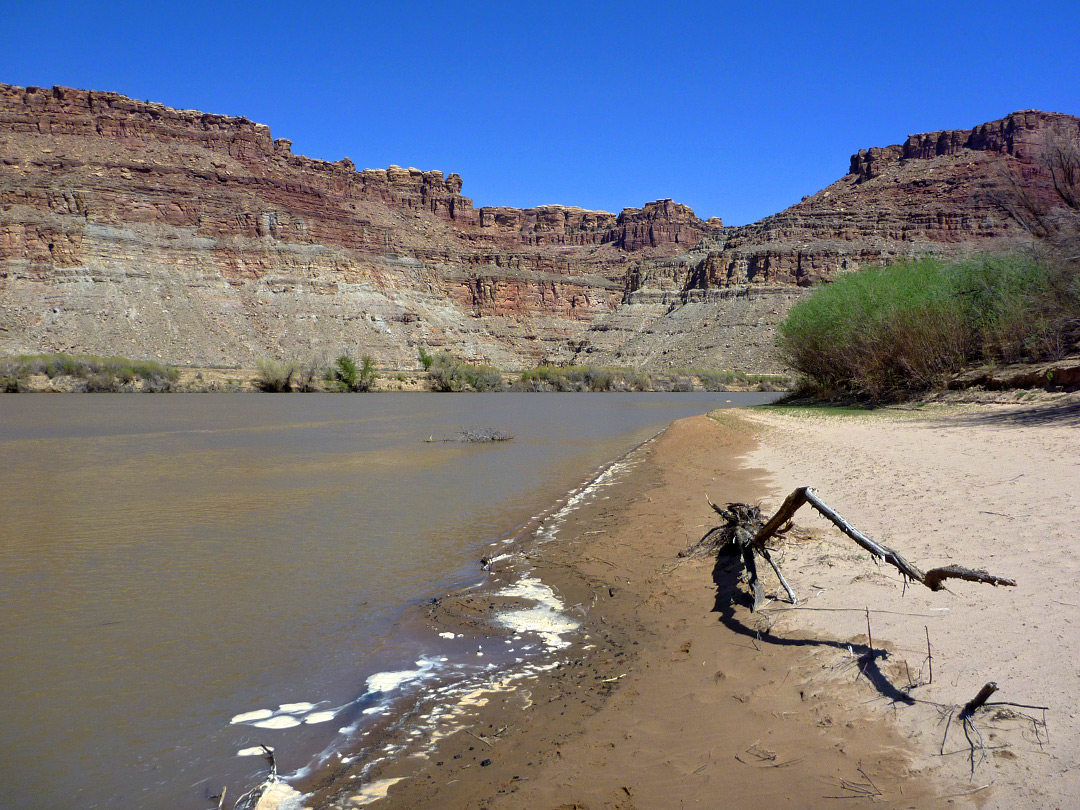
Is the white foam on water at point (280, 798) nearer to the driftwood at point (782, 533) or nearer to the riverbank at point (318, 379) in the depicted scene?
the driftwood at point (782, 533)

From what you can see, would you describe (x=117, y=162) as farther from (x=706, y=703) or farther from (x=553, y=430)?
(x=706, y=703)

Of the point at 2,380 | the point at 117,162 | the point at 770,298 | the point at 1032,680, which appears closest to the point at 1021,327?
the point at 1032,680

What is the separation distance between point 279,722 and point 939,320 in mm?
23723

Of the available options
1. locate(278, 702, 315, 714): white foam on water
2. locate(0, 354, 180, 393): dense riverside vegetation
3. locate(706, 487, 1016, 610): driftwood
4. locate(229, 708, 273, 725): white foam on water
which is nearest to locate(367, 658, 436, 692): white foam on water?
locate(278, 702, 315, 714): white foam on water

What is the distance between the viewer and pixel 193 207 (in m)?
85.2

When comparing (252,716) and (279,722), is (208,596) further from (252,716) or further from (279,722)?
(279,722)

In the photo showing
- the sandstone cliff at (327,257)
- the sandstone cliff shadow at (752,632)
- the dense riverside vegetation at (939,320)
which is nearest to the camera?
the sandstone cliff shadow at (752,632)

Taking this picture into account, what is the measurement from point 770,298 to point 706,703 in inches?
3539

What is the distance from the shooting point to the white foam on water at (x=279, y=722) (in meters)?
3.89

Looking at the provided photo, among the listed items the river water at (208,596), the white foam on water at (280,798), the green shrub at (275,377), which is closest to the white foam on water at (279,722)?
the river water at (208,596)

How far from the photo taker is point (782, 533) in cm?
596

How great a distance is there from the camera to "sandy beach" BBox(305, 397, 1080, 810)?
276cm

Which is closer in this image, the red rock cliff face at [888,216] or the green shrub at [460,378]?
the green shrub at [460,378]

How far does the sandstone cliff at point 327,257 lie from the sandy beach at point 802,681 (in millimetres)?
68329
